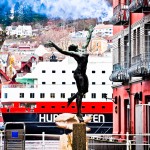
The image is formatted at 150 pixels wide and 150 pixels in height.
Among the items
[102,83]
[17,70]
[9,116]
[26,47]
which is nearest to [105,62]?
[102,83]

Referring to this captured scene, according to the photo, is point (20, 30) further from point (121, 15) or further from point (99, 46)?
point (121, 15)

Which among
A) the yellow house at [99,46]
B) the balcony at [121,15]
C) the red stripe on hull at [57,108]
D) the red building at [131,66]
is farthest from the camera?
the yellow house at [99,46]

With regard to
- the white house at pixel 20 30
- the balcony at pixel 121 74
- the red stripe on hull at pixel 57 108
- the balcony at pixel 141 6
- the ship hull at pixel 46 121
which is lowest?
the ship hull at pixel 46 121

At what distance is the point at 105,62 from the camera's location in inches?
3681

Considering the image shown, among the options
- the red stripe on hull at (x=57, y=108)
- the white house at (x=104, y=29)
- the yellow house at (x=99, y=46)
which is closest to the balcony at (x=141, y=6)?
the red stripe on hull at (x=57, y=108)

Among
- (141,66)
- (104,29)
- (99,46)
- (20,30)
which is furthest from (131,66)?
(20,30)

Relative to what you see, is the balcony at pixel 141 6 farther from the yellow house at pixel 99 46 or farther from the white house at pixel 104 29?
the yellow house at pixel 99 46

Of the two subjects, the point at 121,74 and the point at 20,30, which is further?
the point at 20,30

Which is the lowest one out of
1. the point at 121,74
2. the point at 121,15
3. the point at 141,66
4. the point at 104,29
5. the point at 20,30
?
the point at 121,74

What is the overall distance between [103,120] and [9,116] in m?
10.6

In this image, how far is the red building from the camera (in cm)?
3344

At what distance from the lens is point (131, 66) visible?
36500 millimetres

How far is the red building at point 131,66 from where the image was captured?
3344 cm

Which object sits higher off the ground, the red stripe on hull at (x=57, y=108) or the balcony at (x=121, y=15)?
the balcony at (x=121, y=15)
